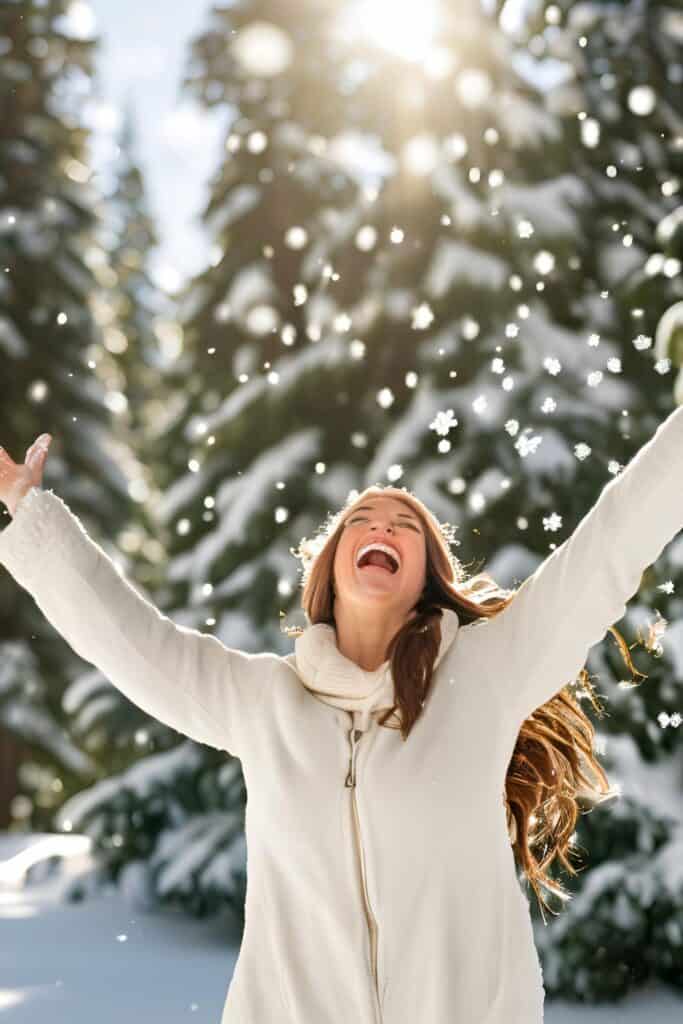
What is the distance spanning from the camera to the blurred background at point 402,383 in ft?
23.4

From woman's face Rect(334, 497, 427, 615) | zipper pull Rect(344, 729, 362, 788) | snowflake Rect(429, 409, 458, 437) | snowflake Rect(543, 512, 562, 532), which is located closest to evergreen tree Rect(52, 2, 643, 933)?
snowflake Rect(429, 409, 458, 437)

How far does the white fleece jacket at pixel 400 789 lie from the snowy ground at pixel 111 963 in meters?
4.61

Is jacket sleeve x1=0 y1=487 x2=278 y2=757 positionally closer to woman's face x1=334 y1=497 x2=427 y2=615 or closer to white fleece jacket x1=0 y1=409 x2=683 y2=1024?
white fleece jacket x1=0 y1=409 x2=683 y2=1024

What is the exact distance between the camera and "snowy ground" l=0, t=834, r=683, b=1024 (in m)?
6.89

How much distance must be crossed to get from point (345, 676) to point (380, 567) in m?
0.28

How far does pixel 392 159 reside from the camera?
28.7ft

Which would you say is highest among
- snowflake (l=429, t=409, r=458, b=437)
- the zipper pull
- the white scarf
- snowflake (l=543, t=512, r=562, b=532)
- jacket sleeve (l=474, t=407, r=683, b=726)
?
jacket sleeve (l=474, t=407, r=683, b=726)

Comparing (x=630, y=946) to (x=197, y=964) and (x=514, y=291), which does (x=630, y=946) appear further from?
(x=514, y=291)

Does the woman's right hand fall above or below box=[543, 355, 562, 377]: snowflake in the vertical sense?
above

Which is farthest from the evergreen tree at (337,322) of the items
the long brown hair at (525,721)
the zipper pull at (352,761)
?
the zipper pull at (352,761)

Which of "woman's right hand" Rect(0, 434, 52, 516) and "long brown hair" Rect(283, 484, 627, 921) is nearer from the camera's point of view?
"woman's right hand" Rect(0, 434, 52, 516)

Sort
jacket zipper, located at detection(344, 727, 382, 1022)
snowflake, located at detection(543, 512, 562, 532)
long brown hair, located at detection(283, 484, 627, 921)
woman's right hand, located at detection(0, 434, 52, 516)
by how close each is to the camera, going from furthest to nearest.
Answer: snowflake, located at detection(543, 512, 562, 532), long brown hair, located at detection(283, 484, 627, 921), woman's right hand, located at detection(0, 434, 52, 516), jacket zipper, located at detection(344, 727, 382, 1022)

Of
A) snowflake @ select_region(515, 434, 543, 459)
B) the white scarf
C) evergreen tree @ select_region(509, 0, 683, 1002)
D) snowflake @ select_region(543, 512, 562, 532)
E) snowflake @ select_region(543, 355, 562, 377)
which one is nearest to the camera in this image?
the white scarf

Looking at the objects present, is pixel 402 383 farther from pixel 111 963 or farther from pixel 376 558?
pixel 376 558
